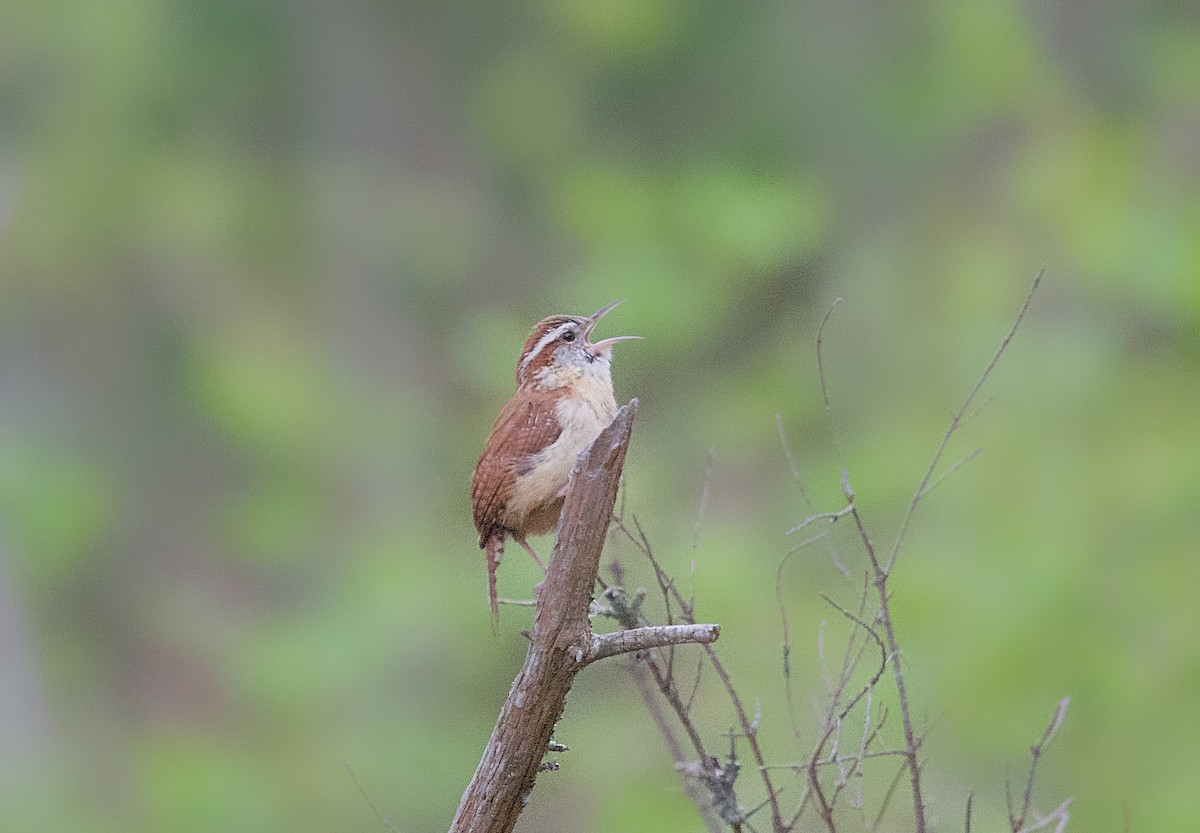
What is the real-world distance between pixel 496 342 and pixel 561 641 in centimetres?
334

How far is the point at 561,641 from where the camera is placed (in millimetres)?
2297

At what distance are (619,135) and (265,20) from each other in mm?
1830

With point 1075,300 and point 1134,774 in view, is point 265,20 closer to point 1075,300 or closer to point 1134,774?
point 1075,300

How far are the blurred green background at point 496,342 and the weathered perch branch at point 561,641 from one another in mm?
A: 3241

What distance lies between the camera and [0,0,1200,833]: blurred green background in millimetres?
5824

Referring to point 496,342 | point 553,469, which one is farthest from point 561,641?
point 496,342

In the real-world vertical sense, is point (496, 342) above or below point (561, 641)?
above

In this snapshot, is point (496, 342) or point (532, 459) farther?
point (496, 342)

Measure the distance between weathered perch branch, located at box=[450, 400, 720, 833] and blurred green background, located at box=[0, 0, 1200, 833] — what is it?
3.24 m

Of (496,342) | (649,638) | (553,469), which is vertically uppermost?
(496,342)

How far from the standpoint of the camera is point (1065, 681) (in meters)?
5.58

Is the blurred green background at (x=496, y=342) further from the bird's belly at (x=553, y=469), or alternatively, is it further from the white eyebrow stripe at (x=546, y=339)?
the bird's belly at (x=553, y=469)

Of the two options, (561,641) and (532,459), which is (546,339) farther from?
→ (561,641)

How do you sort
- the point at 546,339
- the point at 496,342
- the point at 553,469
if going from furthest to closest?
1. the point at 496,342
2. the point at 546,339
3. the point at 553,469
